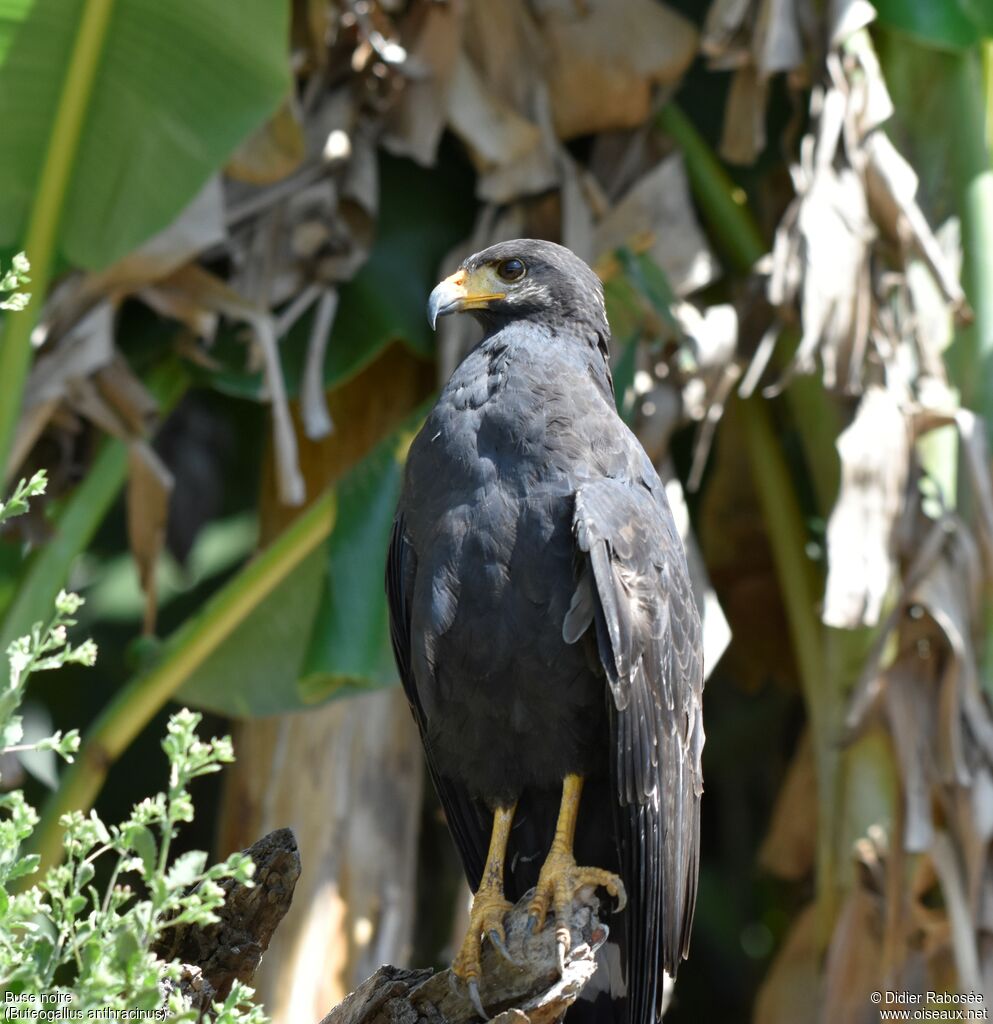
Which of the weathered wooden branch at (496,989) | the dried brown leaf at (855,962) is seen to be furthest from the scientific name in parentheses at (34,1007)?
the dried brown leaf at (855,962)

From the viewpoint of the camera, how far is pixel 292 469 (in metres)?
4.34

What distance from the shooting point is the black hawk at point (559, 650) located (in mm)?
2803

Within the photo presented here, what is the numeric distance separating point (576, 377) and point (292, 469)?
1.54 m

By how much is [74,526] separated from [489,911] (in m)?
2.23

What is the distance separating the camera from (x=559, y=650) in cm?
282

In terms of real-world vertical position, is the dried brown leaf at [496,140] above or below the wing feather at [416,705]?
above

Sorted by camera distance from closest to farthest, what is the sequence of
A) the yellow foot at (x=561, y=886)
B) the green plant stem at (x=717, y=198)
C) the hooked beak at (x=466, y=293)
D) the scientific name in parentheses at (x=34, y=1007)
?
the scientific name in parentheses at (x=34, y=1007) < the yellow foot at (x=561, y=886) < the hooked beak at (x=466, y=293) < the green plant stem at (x=717, y=198)

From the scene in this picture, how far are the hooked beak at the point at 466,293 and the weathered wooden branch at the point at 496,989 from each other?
4.72ft

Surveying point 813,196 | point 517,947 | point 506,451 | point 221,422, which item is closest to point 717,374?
point 813,196

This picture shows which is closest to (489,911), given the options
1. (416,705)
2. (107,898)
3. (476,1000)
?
(476,1000)

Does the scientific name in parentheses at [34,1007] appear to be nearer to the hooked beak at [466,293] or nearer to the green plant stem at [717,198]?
the hooked beak at [466,293]

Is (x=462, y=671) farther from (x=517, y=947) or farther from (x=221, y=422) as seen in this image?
(x=221, y=422)

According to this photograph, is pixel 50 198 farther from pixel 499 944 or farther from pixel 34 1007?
pixel 34 1007

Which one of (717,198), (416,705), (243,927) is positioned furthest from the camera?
(717,198)
